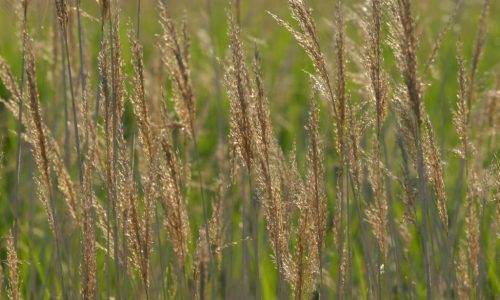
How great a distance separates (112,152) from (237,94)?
43 centimetres

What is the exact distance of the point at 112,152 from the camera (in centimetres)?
258

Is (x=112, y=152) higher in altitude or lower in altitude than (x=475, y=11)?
→ lower

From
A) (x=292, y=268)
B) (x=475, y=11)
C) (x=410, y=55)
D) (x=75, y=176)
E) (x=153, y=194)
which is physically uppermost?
(x=475, y=11)

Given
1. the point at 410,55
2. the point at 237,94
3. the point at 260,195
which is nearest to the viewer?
the point at 410,55

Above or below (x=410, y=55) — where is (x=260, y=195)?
below

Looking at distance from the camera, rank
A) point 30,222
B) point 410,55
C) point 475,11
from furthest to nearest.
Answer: point 475,11, point 30,222, point 410,55

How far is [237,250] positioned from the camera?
404cm

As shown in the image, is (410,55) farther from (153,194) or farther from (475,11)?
(475,11)

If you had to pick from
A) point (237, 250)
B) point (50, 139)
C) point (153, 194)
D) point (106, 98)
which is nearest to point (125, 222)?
point (153, 194)

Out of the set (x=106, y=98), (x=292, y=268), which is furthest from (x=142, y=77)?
(x=292, y=268)

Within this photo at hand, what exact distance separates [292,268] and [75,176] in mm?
1971

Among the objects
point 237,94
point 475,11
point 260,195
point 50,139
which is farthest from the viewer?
point 475,11

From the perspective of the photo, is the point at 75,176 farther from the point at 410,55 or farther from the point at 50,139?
the point at 410,55

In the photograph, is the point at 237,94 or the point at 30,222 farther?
the point at 30,222
